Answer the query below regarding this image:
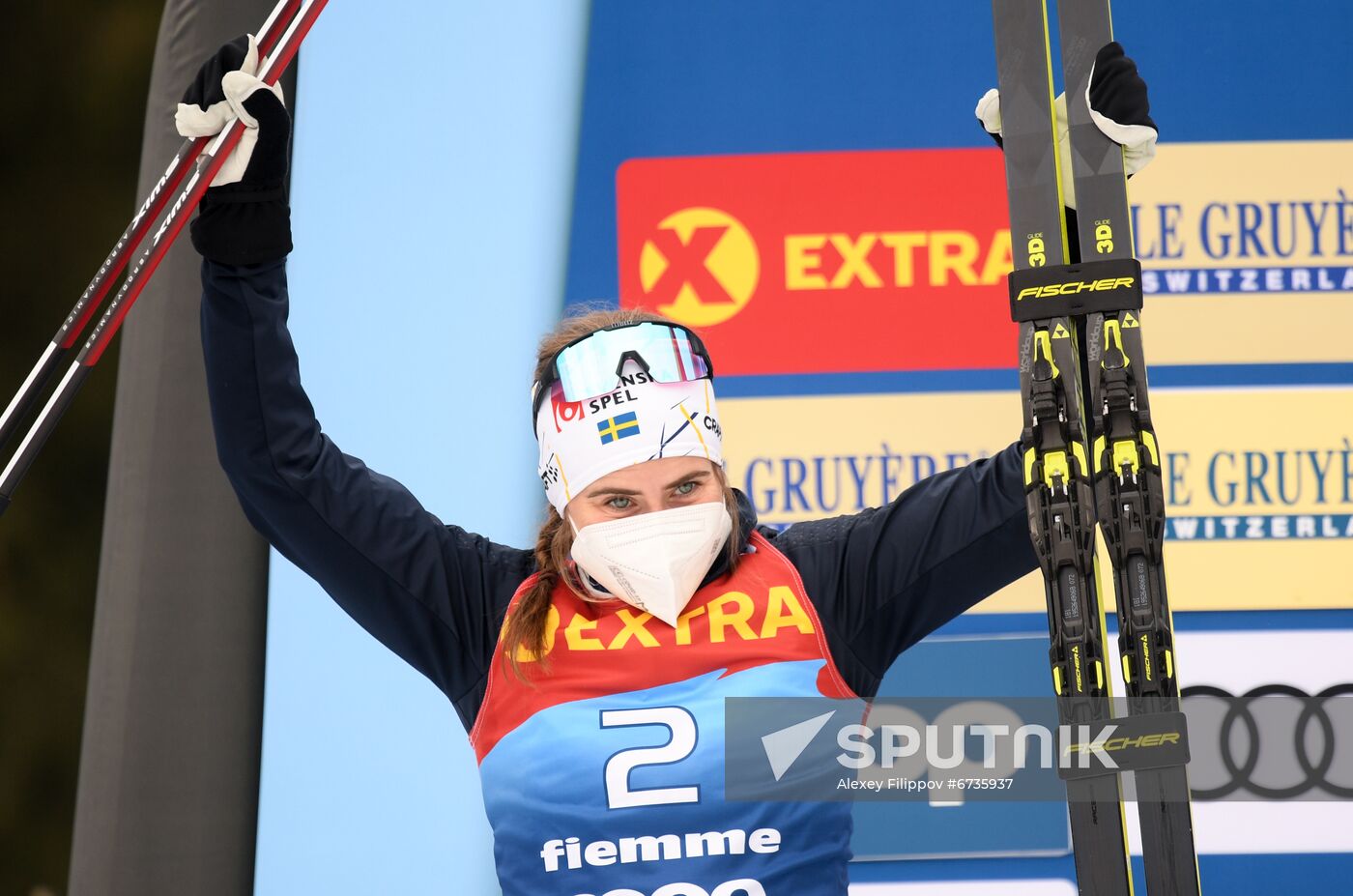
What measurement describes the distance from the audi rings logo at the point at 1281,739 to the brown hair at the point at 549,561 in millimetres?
1251

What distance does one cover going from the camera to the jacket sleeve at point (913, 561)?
68.8 inches

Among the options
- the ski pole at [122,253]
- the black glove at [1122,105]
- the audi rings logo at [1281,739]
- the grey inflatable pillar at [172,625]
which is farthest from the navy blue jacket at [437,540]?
the grey inflatable pillar at [172,625]

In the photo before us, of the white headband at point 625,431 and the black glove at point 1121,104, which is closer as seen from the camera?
the black glove at point 1121,104

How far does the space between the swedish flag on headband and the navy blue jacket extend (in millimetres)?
213

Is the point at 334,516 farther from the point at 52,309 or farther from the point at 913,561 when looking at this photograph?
the point at 52,309

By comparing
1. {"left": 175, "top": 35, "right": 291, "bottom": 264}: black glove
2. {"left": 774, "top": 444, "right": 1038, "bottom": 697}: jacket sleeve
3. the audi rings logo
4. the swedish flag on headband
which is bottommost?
the audi rings logo

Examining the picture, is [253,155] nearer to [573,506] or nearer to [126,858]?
[573,506]

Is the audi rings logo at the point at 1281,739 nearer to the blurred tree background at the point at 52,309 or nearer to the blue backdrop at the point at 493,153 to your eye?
the blue backdrop at the point at 493,153

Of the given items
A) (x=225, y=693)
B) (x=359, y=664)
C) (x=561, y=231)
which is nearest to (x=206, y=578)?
(x=225, y=693)

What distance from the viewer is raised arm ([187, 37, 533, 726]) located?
5.64ft

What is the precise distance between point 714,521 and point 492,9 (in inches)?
58.3

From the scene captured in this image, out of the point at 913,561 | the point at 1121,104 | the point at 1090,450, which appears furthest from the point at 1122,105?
the point at 913,561

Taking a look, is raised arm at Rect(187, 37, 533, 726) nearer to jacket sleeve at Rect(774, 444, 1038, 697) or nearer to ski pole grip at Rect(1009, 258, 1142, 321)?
jacket sleeve at Rect(774, 444, 1038, 697)

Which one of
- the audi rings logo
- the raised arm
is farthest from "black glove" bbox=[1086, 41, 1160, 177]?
the audi rings logo
